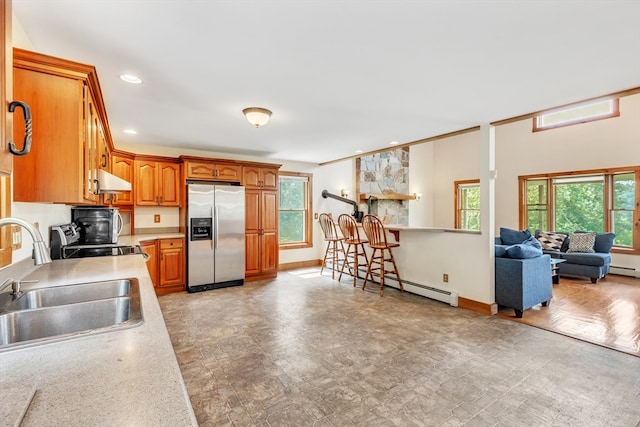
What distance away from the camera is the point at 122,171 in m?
4.48

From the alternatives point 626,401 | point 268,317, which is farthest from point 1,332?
point 626,401

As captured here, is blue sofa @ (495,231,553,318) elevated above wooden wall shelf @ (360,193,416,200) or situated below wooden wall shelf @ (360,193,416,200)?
below

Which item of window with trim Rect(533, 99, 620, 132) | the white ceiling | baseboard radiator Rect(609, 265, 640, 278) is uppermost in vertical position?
window with trim Rect(533, 99, 620, 132)

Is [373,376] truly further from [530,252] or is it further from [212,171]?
[212,171]

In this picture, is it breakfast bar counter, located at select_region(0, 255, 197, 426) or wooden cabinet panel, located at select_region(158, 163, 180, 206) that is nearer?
breakfast bar counter, located at select_region(0, 255, 197, 426)

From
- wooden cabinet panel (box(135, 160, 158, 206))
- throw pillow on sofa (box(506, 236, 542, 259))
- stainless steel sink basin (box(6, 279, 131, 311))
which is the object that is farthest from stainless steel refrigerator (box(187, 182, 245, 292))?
throw pillow on sofa (box(506, 236, 542, 259))

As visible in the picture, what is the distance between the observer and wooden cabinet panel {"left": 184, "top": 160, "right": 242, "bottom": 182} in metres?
4.79

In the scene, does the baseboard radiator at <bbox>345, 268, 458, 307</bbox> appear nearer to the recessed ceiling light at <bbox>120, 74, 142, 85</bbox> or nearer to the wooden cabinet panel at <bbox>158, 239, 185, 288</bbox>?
the wooden cabinet panel at <bbox>158, 239, 185, 288</bbox>

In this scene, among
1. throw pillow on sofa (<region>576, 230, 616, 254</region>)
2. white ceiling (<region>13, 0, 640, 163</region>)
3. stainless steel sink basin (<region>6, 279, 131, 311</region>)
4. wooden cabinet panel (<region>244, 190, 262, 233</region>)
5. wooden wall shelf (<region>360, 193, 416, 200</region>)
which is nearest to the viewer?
stainless steel sink basin (<region>6, 279, 131, 311</region>)

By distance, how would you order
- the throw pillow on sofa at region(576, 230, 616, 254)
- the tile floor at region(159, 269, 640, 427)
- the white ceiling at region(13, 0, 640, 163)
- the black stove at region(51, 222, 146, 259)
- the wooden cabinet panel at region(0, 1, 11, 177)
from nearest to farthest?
the wooden cabinet panel at region(0, 1, 11, 177), the white ceiling at region(13, 0, 640, 163), the tile floor at region(159, 269, 640, 427), the black stove at region(51, 222, 146, 259), the throw pillow on sofa at region(576, 230, 616, 254)

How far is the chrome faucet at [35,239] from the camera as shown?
1.12m

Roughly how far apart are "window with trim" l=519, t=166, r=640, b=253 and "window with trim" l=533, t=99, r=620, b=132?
3.47 feet

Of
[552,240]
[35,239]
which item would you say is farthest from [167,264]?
[552,240]

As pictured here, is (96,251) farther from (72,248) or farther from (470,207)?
(470,207)
